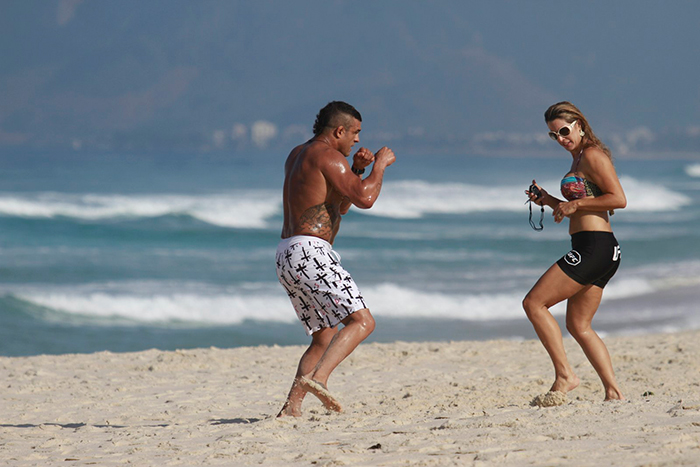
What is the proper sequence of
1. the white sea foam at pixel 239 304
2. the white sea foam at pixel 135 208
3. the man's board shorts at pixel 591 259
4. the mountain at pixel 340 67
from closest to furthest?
the man's board shorts at pixel 591 259, the white sea foam at pixel 239 304, the white sea foam at pixel 135 208, the mountain at pixel 340 67

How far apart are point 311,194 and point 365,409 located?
167cm

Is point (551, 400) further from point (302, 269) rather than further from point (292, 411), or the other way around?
point (302, 269)

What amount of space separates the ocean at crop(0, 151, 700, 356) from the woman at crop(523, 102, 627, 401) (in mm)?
5327

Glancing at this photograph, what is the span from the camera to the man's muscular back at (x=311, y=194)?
4.61 metres

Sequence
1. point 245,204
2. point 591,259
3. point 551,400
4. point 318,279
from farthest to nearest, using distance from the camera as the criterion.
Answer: point 245,204 < point 551,400 < point 591,259 < point 318,279

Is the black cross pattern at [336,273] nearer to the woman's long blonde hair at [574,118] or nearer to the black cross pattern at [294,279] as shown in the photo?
the black cross pattern at [294,279]

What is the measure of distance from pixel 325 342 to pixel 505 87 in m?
154

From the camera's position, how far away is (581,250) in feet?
15.4

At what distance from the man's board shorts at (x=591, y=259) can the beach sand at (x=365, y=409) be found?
717 mm

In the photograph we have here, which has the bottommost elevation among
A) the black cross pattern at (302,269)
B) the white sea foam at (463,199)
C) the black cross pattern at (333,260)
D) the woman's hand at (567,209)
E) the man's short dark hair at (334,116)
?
the black cross pattern at (302,269)

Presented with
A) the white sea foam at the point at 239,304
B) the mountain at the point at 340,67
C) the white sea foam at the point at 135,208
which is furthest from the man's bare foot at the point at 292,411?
the mountain at the point at 340,67

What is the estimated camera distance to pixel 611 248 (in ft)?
15.4

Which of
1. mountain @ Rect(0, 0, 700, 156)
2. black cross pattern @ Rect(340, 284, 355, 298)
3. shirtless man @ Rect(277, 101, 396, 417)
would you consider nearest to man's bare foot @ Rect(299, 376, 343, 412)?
shirtless man @ Rect(277, 101, 396, 417)

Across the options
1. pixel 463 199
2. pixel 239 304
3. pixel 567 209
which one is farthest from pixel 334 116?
pixel 463 199
